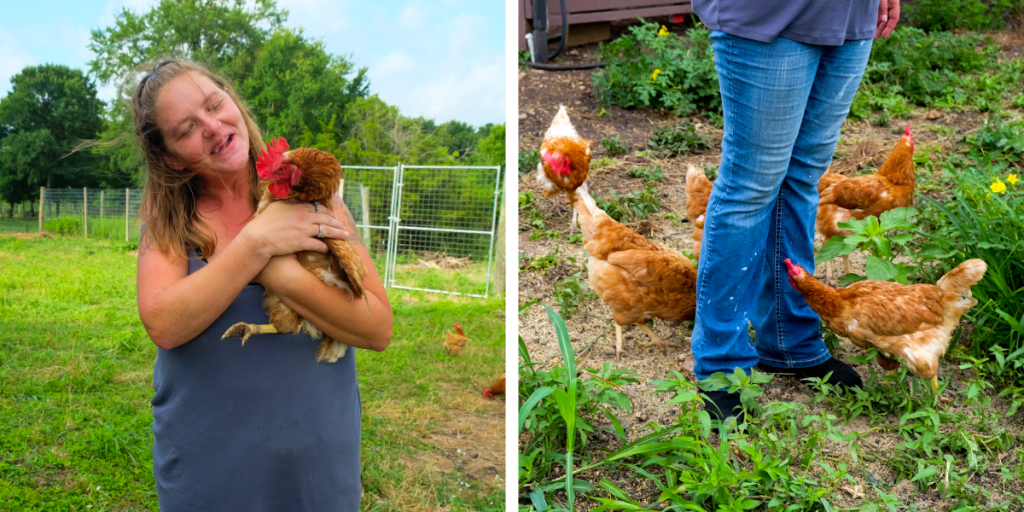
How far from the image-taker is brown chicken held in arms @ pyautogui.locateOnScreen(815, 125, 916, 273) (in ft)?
8.64

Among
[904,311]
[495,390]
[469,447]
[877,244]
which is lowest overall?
[469,447]

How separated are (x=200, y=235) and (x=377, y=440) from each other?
7.46 ft

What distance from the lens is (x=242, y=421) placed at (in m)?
1.02

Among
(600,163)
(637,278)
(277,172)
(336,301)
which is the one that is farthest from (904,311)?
(600,163)

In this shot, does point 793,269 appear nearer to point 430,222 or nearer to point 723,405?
point 723,405

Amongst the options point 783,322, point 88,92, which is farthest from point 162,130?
point 88,92

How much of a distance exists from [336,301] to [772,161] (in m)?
1.23

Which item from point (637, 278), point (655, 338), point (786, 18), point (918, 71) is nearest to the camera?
point (786, 18)

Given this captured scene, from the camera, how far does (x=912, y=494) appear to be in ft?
5.38

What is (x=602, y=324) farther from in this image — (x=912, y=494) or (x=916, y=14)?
(x=916, y=14)

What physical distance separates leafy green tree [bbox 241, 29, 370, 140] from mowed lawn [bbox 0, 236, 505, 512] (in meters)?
1.35

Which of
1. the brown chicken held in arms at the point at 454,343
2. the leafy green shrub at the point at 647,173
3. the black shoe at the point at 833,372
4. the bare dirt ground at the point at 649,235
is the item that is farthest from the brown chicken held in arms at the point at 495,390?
the black shoe at the point at 833,372

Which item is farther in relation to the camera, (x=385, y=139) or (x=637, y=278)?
(x=385, y=139)

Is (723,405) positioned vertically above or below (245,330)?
below
